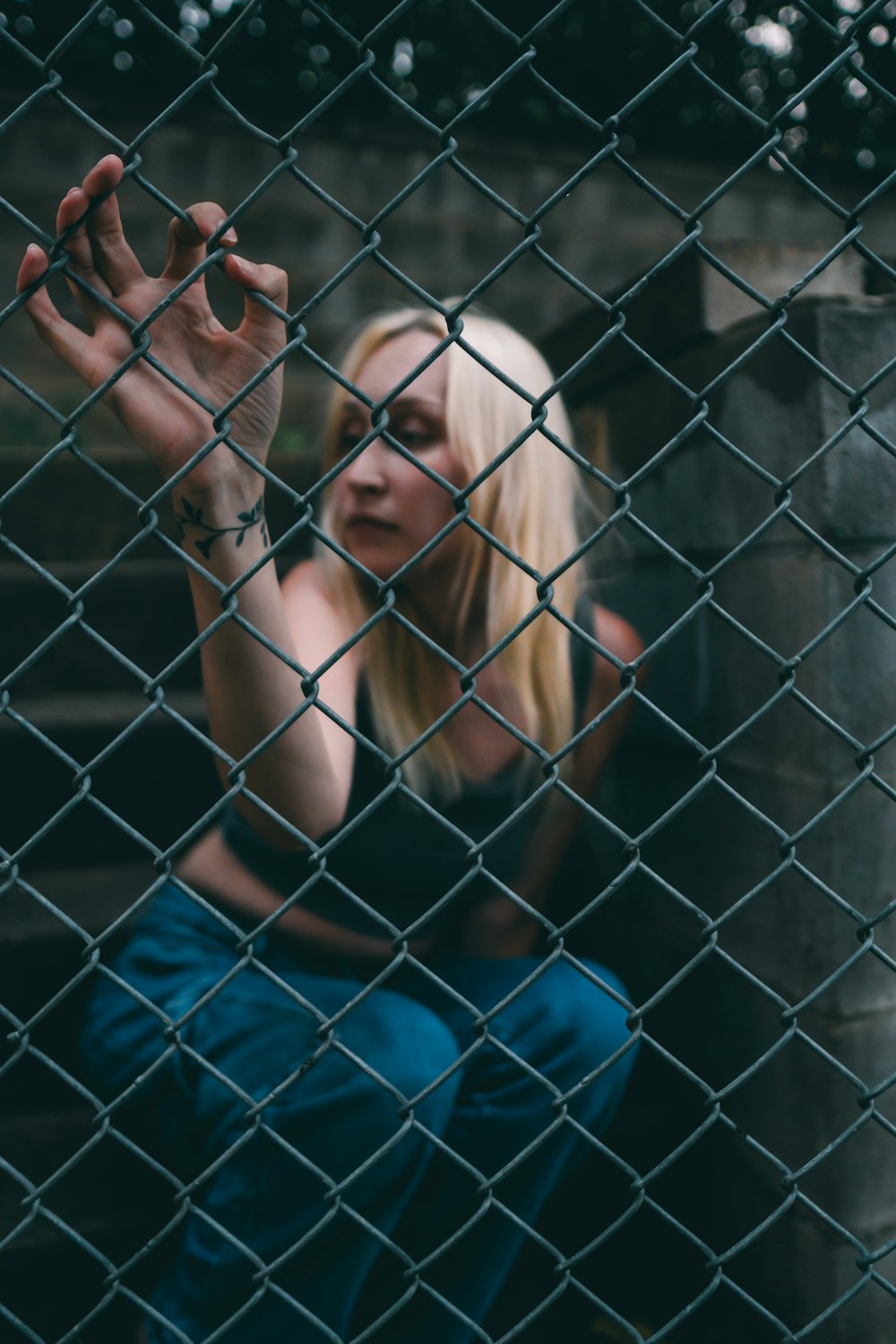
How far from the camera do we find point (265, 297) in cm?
82

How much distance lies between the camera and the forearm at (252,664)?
93 cm

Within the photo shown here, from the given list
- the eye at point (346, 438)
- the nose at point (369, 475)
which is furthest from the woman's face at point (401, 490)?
the eye at point (346, 438)

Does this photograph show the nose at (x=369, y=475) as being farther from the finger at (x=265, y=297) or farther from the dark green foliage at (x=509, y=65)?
the dark green foliage at (x=509, y=65)

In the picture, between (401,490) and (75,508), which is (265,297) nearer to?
(401,490)

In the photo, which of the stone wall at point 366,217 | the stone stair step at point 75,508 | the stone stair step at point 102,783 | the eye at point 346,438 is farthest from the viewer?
the stone wall at point 366,217

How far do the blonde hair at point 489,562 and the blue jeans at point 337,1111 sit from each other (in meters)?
0.35

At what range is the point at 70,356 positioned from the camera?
84 centimetres

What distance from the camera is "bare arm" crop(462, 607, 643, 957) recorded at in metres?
1.62

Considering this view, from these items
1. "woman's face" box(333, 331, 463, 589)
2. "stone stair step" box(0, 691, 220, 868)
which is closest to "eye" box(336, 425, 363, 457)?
"woman's face" box(333, 331, 463, 589)

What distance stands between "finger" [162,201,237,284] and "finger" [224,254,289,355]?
0.12 feet

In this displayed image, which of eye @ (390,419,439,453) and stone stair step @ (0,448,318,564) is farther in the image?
stone stair step @ (0,448,318,564)

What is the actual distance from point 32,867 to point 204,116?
2.92 metres

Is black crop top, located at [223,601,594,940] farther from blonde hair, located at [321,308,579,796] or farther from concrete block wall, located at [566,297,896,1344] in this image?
concrete block wall, located at [566,297,896,1344]

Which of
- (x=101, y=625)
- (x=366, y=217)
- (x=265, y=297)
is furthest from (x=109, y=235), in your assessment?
(x=366, y=217)
